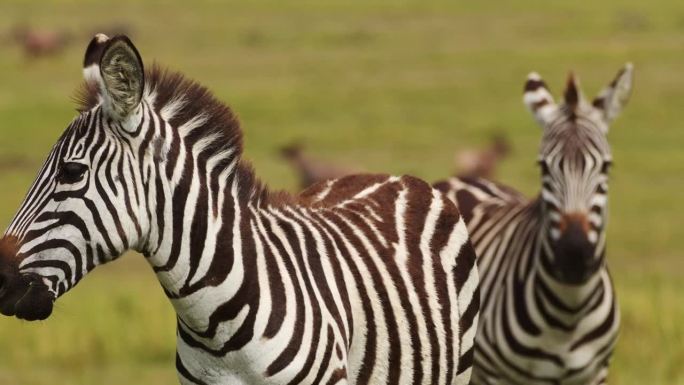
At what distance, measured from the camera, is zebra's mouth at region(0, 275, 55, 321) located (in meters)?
4.41

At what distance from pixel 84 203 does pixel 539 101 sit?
4.07 m

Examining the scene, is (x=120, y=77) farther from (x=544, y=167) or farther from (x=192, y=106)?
(x=544, y=167)

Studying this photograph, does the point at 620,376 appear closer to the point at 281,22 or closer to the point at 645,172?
the point at 645,172

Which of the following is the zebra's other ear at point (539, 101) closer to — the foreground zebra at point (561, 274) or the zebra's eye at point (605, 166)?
the foreground zebra at point (561, 274)

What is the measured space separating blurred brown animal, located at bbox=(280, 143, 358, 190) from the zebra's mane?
16.7 meters

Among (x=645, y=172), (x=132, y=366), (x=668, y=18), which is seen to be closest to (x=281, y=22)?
(x=668, y=18)

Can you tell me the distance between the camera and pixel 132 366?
10359mm

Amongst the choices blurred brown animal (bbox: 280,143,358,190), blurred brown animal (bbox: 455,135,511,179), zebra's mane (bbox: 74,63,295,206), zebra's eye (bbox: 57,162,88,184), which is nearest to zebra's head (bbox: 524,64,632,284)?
zebra's mane (bbox: 74,63,295,206)

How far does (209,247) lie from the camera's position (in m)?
4.81

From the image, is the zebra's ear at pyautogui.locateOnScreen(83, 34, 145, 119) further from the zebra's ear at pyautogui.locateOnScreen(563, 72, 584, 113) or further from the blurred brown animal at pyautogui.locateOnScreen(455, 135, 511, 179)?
the blurred brown animal at pyautogui.locateOnScreen(455, 135, 511, 179)

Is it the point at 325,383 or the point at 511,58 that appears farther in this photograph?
the point at 511,58

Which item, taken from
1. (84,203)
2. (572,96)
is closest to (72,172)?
(84,203)

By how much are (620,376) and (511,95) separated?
63.3ft

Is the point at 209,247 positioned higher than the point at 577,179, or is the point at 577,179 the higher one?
the point at 577,179
